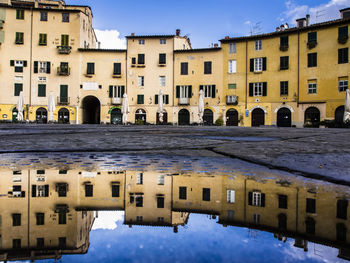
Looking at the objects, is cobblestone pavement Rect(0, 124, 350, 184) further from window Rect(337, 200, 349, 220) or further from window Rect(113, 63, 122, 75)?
window Rect(113, 63, 122, 75)

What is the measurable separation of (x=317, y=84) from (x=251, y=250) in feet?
111

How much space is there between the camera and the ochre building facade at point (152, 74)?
32.2 metres

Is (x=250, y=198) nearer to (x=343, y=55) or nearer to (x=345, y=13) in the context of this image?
(x=343, y=55)

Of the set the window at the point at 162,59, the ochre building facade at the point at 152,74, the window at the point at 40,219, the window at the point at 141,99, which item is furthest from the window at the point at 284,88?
the window at the point at 40,219

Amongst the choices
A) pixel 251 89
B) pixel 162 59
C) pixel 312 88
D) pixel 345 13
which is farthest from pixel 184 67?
pixel 345 13

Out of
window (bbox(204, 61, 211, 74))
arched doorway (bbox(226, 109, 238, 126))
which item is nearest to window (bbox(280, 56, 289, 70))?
arched doorway (bbox(226, 109, 238, 126))

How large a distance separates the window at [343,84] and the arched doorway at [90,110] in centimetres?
2805

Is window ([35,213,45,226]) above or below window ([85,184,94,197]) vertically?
below

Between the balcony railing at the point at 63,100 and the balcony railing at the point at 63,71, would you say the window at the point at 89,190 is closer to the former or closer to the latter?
the balcony railing at the point at 63,100

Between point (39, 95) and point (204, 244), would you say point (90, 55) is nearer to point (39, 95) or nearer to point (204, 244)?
point (39, 95)

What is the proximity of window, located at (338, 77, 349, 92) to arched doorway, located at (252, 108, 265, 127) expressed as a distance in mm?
7872

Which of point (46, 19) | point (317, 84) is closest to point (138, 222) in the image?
point (317, 84)

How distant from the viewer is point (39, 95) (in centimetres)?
A: 3528

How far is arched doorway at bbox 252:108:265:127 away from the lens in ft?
109
